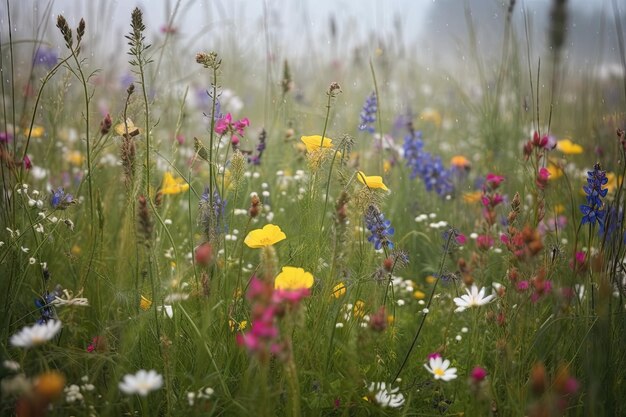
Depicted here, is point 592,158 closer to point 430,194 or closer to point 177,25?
point 430,194

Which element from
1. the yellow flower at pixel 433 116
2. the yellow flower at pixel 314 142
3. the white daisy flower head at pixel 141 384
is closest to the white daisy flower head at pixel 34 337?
the white daisy flower head at pixel 141 384

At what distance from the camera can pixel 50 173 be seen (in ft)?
7.85

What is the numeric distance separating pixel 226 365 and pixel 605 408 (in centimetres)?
90

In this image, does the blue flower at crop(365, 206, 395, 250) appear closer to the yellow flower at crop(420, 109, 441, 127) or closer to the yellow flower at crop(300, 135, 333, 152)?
the yellow flower at crop(300, 135, 333, 152)

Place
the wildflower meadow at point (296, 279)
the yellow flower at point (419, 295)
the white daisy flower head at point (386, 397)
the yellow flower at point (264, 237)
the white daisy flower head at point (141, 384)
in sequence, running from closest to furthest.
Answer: the white daisy flower head at point (141, 384) → the wildflower meadow at point (296, 279) → the white daisy flower head at point (386, 397) → the yellow flower at point (264, 237) → the yellow flower at point (419, 295)

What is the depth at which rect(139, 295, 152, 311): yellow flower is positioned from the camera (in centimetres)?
161

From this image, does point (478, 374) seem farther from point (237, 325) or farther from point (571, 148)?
point (571, 148)

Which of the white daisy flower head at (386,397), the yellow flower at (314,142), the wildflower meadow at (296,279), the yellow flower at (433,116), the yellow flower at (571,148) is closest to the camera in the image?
the wildflower meadow at (296,279)

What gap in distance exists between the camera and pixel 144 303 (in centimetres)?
168

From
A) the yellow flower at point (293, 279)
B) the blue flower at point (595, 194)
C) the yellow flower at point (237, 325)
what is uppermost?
the blue flower at point (595, 194)

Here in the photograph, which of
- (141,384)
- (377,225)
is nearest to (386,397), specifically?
(377,225)

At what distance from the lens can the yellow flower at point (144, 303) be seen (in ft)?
5.27

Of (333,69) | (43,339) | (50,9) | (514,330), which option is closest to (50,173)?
(50,9)

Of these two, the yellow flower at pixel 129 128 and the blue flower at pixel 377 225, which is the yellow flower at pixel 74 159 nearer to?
the yellow flower at pixel 129 128
